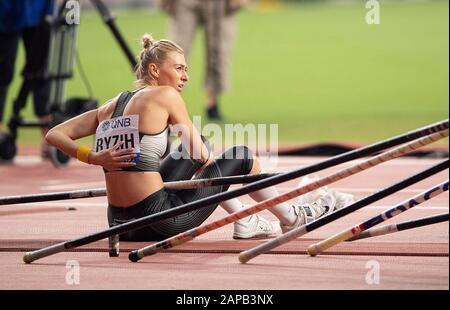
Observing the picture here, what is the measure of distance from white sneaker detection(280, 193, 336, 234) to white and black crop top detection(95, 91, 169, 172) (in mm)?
787

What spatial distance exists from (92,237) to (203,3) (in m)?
8.21

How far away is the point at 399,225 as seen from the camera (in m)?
5.77

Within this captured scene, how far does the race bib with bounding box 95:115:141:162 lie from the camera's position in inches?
238

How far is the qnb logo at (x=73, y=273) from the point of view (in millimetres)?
5340

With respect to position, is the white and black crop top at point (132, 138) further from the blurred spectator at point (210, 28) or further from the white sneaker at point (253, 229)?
the blurred spectator at point (210, 28)

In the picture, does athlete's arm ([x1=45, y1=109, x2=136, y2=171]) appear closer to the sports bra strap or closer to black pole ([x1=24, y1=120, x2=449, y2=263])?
the sports bra strap

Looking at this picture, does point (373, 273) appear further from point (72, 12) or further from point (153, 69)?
point (72, 12)

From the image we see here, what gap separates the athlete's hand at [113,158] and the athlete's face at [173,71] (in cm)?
39

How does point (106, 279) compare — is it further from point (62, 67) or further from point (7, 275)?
point (62, 67)

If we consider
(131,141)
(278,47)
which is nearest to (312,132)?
(131,141)

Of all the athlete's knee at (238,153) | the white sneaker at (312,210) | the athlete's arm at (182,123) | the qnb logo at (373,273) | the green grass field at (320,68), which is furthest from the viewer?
the green grass field at (320,68)

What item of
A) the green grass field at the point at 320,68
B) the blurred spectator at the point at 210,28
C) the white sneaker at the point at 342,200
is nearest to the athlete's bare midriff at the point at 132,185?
the white sneaker at the point at 342,200

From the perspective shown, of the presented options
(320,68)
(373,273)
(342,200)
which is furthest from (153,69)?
(320,68)

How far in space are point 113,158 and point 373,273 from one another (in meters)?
1.41
